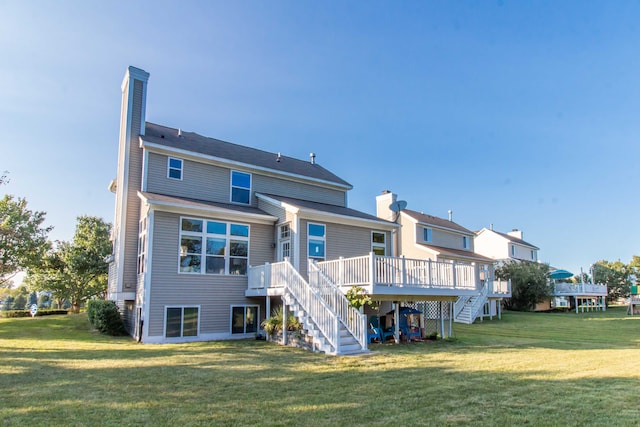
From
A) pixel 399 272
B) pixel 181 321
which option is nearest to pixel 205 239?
pixel 181 321

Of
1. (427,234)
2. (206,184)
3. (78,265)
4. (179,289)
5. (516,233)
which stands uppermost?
(516,233)

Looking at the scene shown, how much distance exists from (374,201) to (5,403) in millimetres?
26288

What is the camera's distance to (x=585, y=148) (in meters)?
24.2

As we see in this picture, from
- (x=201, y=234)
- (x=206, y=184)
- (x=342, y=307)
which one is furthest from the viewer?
(x=206, y=184)

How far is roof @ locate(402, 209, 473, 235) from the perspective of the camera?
1155 inches

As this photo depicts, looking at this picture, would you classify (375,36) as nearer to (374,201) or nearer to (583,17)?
Answer: (583,17)

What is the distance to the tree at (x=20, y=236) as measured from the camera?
2312cm

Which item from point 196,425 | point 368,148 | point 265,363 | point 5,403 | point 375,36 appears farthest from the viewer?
point 368,148

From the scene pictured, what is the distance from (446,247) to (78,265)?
2525cm

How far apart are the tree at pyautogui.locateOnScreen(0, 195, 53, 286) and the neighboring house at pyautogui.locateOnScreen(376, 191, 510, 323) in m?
21.1

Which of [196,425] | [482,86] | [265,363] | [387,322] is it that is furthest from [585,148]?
[196,425]

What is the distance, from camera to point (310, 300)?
36.6ft

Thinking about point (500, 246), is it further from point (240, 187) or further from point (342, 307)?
point (342, 307)

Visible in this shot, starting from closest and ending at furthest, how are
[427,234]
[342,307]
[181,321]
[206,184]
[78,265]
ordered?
[342,307]
[181,321]
[206,184]
[78,265]
[427,234]
